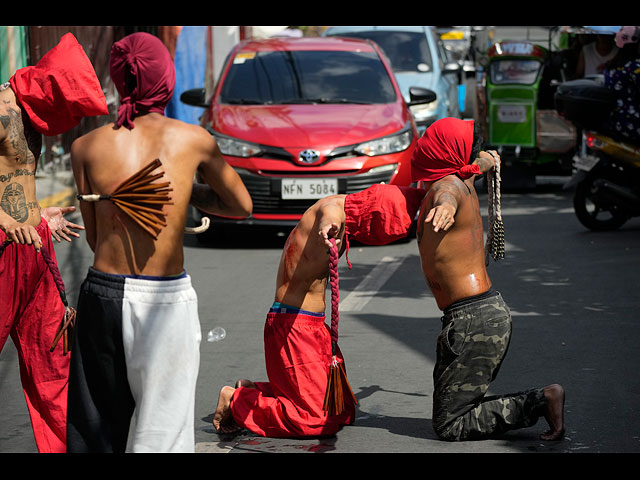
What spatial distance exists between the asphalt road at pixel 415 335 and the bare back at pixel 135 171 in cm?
146

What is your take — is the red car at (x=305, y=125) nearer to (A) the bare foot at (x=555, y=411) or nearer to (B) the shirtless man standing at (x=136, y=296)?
(A) the bare foot at (x=555, y=411)

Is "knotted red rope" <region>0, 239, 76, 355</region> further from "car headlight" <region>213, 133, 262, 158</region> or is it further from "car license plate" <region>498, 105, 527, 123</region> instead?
"car license plate" <region>498, 105, 527, 123</region>

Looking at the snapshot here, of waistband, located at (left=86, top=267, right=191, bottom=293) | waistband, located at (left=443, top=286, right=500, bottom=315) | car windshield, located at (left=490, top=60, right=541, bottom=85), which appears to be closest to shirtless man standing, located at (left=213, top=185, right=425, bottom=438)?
waistband, located at (left=443, top=286, right=500, bottom=315)

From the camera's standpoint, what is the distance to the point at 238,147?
416 inches

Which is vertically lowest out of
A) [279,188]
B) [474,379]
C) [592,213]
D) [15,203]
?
[592,213]

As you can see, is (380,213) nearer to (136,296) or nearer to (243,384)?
(243,384)

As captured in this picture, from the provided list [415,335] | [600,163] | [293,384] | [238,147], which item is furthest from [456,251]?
[600,163]

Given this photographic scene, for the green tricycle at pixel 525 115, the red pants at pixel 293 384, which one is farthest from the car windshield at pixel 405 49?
the red pants at pixel 293 384

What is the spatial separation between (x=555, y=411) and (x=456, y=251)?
84 cm

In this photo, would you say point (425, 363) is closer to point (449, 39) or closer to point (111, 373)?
point (111, 373)

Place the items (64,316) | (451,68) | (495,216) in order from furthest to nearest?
(451,68)
(495,216)
(64,316)

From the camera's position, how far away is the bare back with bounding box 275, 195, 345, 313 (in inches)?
199

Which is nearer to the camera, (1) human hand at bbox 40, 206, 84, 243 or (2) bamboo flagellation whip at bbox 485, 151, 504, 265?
(1) human hand at bbox 40, 206, 84, 243

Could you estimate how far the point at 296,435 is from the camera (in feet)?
16.9
